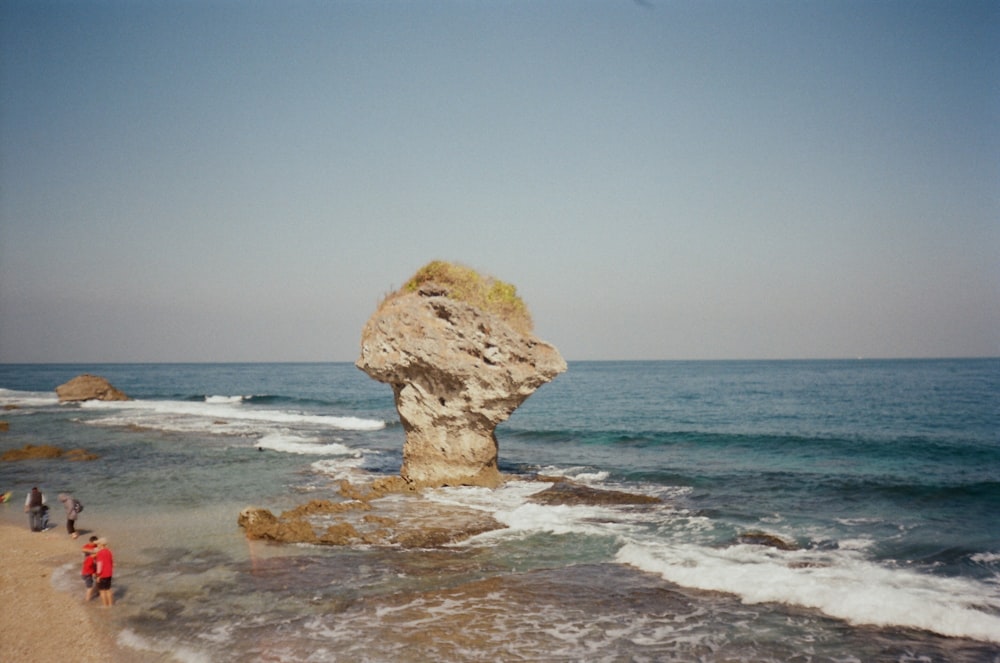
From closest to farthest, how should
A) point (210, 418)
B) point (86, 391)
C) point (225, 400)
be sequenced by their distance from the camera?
point (210, 418) < point (86, 391) < point (225, 400)

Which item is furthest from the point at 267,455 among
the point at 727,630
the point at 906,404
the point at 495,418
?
the point at 906,404

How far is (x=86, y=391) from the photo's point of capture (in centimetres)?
6347

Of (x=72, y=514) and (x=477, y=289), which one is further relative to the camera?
(x=477, y=289)

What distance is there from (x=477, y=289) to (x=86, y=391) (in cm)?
5756

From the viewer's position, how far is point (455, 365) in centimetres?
2038

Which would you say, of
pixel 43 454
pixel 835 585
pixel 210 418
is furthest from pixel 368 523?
pixel 210 418

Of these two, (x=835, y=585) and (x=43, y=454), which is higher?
(x=835, y=585)

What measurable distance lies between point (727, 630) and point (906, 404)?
51563 mm

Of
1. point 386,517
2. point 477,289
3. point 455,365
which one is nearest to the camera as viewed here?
point 386,517

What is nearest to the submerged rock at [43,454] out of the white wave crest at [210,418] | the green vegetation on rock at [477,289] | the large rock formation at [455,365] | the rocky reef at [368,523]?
the white wave crest at [210,418]

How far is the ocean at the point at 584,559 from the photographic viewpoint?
10.3 m

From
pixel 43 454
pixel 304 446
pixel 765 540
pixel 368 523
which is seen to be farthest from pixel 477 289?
pixel 43 454

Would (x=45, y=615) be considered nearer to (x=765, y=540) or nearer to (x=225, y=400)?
(x=765, y=540)

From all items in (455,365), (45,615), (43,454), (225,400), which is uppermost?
(455,365)
